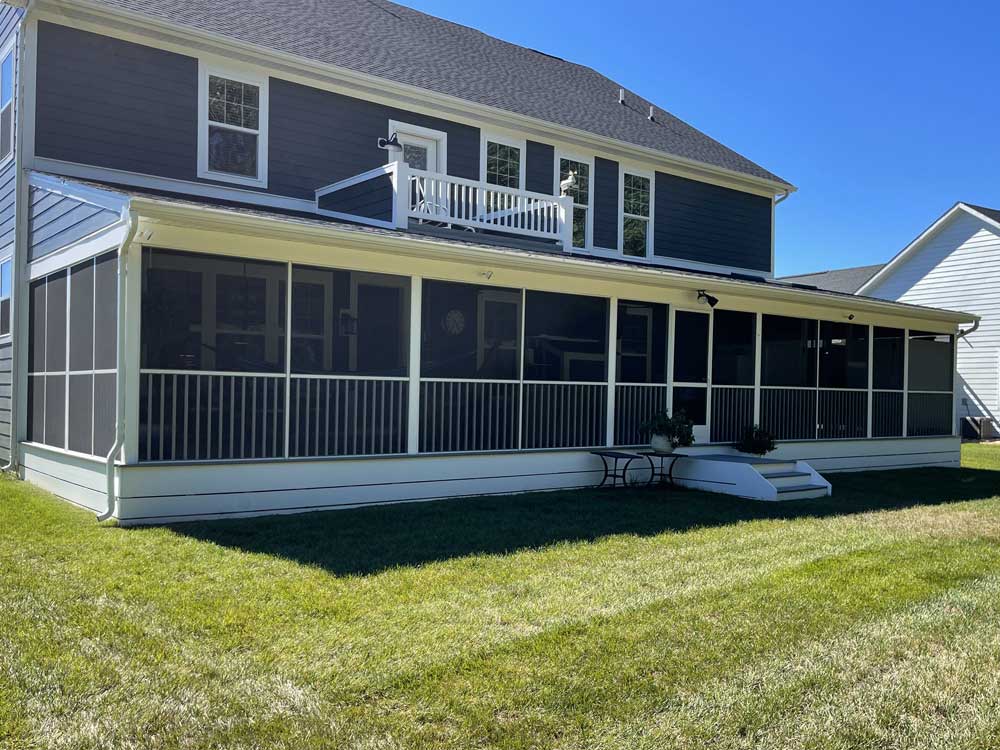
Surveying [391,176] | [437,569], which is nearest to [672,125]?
[391,176]

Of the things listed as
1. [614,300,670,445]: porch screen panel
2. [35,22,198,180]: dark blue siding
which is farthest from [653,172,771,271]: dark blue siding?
[35,22,198,180]: dark blue siding

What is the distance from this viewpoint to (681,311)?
12.0 meters

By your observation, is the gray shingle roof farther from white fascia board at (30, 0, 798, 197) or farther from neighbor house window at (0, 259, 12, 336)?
neighbor house window at (0, 259, 12, 336)

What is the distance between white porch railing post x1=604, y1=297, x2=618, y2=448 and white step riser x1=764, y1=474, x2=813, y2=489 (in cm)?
Result: 208

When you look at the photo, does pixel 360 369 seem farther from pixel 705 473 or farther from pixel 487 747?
pixel 487 747

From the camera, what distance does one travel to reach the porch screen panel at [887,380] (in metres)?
14.8

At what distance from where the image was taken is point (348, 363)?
33.1 feet

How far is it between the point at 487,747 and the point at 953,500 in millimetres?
9322

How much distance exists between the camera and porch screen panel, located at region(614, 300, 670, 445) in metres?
11.4

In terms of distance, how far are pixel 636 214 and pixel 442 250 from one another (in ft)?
26.4

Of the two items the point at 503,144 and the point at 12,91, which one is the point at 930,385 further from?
the point at 12,91

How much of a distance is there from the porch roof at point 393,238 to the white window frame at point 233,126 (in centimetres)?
45

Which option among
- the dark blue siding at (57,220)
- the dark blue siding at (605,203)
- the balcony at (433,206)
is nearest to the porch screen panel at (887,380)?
the dark blue siding at (605,203)

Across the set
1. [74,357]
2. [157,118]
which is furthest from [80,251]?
[157,118]
